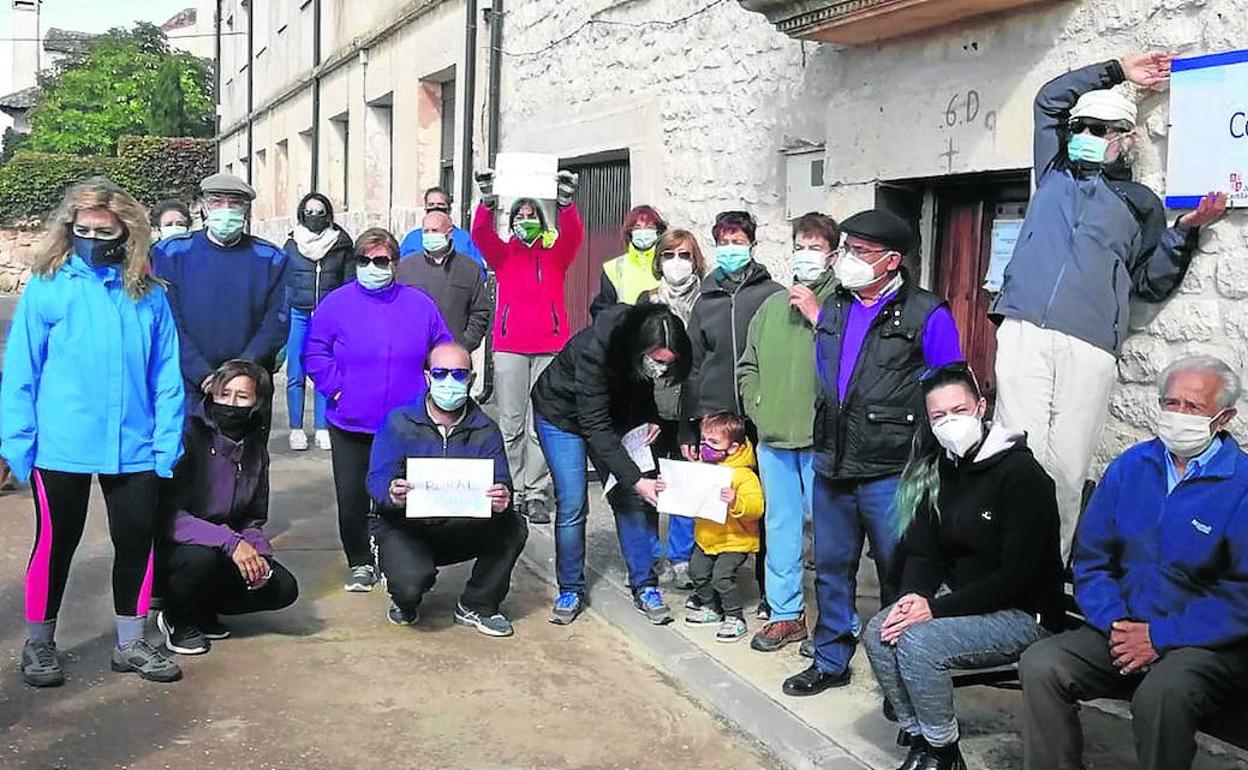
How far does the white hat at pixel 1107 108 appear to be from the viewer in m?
4.54

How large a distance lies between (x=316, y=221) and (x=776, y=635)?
510 centimetres

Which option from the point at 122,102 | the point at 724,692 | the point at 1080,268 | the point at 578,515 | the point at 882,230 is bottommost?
the point at 724,692

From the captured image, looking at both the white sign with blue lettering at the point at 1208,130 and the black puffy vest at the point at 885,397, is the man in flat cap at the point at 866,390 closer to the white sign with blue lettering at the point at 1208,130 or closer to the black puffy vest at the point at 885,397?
the black puffy vest at the point at 885,397

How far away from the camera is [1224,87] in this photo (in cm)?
440

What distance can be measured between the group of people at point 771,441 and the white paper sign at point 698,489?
6cm

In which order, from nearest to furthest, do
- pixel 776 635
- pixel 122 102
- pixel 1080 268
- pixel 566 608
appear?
pixel 1080 268 < pixel 776 635 < pixel 566 608 < pixel 122 102

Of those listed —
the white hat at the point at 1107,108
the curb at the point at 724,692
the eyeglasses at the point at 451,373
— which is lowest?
the curb at the point at 724,692

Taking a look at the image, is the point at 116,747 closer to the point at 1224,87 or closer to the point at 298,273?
the point at 1224,87

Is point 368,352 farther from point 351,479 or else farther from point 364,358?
point 351,479

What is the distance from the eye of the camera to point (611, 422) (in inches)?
207

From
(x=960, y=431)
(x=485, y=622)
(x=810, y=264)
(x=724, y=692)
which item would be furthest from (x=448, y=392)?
(x=960, y=431)

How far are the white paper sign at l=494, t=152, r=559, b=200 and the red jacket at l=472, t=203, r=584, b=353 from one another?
0.80 feet

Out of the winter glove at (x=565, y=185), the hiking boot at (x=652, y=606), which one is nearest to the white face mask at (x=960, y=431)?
the hiking boot at (x=652, y=606)

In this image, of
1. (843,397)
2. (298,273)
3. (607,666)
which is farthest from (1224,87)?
(298,273)
